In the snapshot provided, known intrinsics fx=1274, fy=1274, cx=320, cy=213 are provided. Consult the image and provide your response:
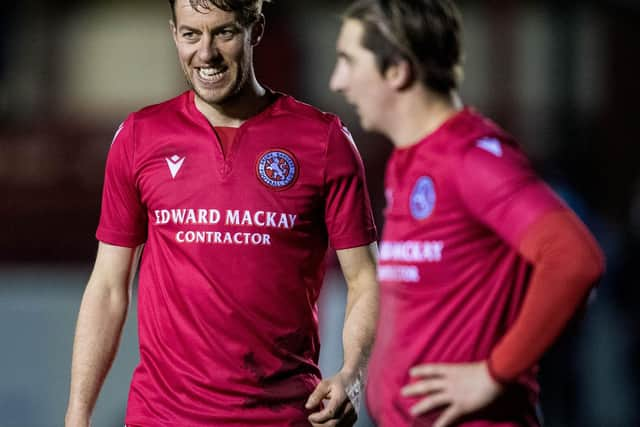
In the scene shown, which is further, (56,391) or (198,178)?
(56,391)

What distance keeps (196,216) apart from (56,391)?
5.03 metres

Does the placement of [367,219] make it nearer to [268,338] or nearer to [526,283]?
[268,338]

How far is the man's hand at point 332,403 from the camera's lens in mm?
3768

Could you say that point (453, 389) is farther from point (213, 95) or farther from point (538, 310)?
point (213, 95)

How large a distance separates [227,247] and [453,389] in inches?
50.7

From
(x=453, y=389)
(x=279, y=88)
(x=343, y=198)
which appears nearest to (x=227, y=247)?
(x=343, y=198)

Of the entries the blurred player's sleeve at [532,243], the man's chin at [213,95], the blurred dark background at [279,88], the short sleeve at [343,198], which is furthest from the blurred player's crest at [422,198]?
the blurred dark background at [279,88]

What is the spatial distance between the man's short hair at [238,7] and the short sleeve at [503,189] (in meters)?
1.43

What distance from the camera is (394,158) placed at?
310cm

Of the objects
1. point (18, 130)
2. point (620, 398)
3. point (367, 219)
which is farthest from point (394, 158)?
point (18, 130)

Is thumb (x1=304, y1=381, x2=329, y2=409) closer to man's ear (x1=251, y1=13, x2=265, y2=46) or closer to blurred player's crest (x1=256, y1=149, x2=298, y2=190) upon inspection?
blurred player's crest (x1=256, y1=149, x2=298, y2=190)

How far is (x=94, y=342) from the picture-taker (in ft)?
13.5

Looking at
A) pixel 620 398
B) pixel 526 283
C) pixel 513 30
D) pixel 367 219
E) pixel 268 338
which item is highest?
pixel 526 283

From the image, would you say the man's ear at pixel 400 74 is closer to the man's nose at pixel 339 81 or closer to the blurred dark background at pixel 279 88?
the man's nose at pixel 339 81
